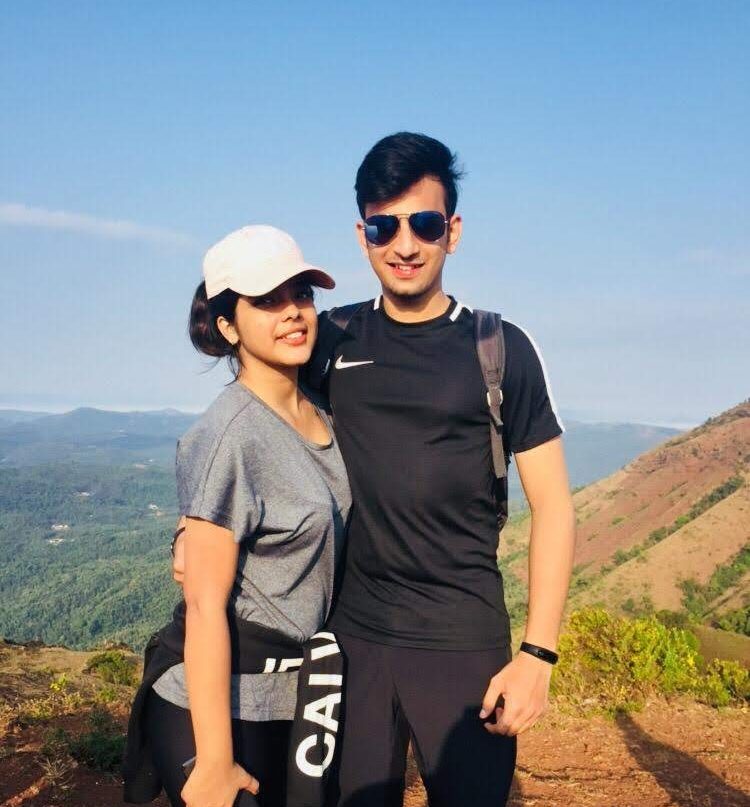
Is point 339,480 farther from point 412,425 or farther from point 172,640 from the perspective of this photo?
point 172,640

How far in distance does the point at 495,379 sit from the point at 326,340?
0.70m

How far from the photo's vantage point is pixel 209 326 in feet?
8.52

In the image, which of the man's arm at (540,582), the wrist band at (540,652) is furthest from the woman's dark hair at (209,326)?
the wrist band at (540,652)

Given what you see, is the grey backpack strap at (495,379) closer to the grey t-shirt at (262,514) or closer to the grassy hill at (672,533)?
the grey t-shirt at (262,514)

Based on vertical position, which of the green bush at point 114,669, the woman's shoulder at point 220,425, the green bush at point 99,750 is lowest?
the green bush at point 114,669

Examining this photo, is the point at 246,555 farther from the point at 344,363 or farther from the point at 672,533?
the point at 672,533

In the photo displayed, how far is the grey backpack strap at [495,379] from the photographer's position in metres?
2.61

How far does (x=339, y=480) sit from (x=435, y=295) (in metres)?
0.80

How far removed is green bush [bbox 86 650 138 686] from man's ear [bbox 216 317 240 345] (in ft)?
64.2

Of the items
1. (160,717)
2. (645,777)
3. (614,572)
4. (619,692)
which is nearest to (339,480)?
(160,717)

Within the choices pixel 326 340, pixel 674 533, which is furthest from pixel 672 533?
pixel 326 340

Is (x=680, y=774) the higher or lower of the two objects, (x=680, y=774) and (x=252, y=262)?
the lower

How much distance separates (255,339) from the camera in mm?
2529

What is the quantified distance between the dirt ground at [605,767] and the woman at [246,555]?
472 centimetres
